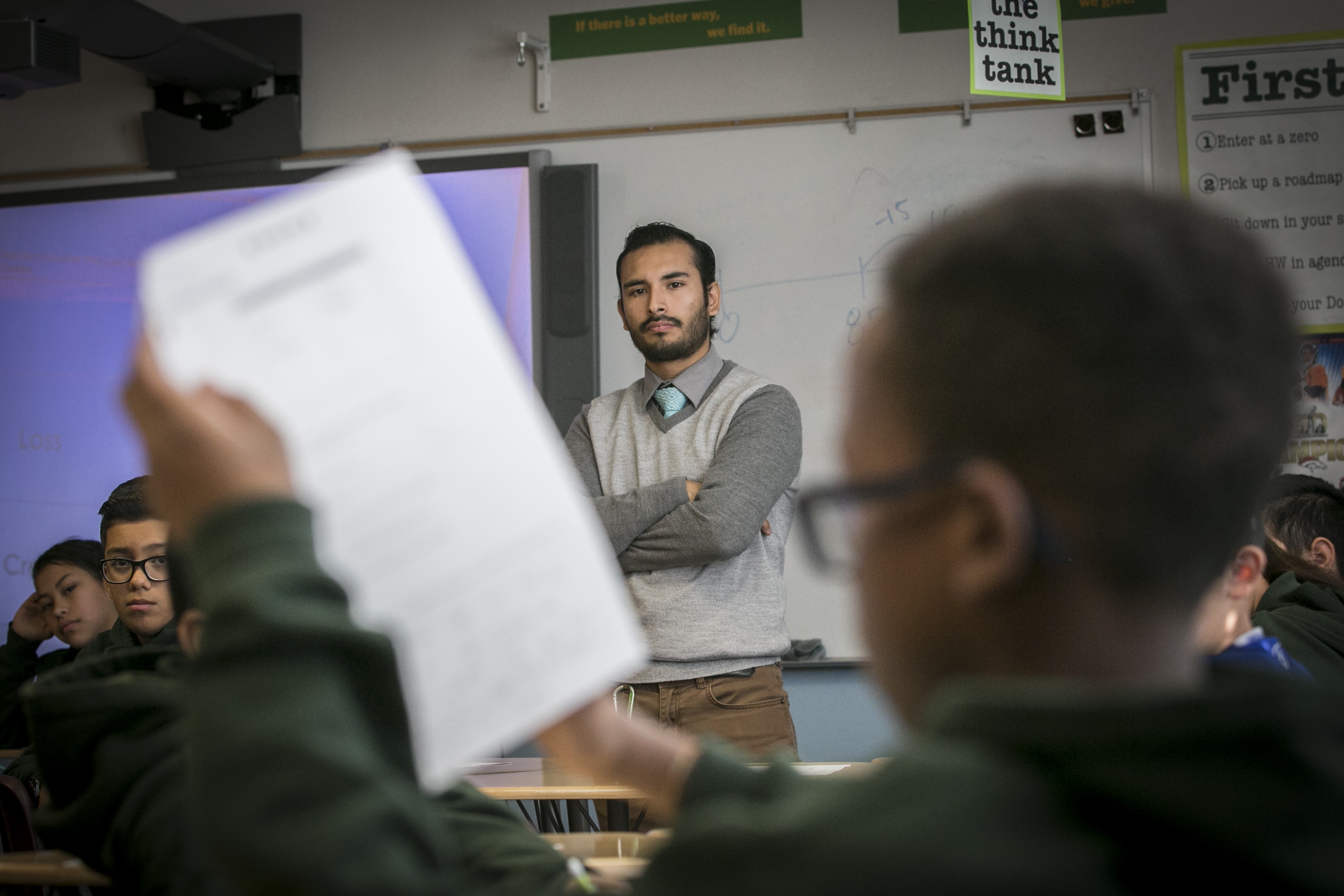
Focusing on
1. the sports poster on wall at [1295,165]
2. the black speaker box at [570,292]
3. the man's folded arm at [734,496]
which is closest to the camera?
the man's folded arm at [734,496]

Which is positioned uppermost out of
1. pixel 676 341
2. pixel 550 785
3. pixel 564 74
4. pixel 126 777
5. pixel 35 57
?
pixel 564 74

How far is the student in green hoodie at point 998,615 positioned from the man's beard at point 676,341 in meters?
1.98

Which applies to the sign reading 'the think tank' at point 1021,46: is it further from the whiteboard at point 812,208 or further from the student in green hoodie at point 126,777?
the student in green hoodie at point 126,777

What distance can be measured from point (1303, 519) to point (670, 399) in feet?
4.73

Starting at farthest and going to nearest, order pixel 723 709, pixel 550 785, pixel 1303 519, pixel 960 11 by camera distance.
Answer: pixel 960 11 < pixel 1303 519 < pixel 723 709 < pixel 550 785

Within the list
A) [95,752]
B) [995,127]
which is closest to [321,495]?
[95,752]

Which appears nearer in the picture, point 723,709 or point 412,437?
point 412,437

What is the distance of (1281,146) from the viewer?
11.1ft

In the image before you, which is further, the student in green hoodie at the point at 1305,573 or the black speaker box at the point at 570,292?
the black speaker box at the point at 570,292

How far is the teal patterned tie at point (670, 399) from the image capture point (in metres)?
2.50

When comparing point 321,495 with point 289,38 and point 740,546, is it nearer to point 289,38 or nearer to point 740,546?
point 740,546

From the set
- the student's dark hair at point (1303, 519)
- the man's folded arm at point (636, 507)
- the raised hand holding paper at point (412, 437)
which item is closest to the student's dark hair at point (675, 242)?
the man's folded arm at point (636, 507)

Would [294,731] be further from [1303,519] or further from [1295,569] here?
[1303,519]

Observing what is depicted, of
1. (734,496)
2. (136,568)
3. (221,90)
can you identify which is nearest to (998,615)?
(734,496)
